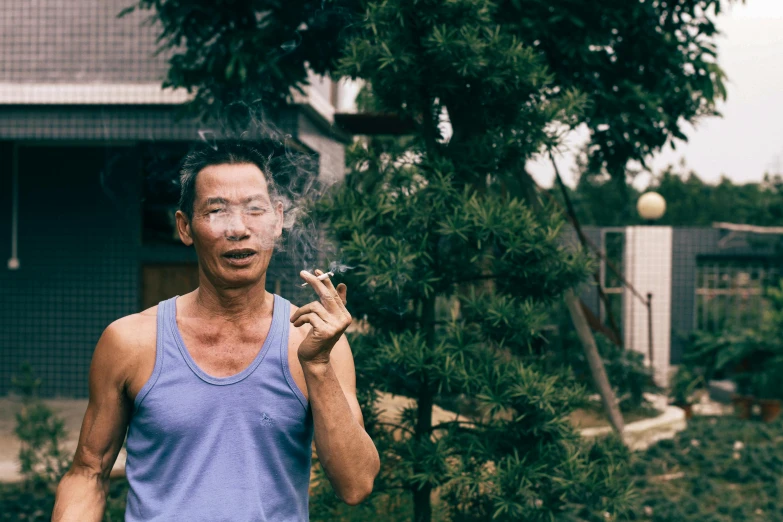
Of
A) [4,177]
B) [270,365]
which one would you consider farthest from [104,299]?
[270,365]

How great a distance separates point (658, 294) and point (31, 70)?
346 inches

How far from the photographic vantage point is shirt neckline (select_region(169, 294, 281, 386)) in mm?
1950

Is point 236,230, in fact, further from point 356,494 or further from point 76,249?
point 76,249

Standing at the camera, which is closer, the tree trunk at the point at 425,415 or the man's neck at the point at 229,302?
the man's neck at the point at 229,302

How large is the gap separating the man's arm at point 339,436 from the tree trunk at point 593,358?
3420mm

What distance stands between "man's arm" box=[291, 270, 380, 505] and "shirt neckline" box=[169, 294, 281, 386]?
0.16 m

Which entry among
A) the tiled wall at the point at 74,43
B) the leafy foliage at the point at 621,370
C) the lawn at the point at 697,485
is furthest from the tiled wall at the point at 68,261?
the leafy foliage at the point at 621,370

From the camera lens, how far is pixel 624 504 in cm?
369

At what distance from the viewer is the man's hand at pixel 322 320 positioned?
180 cm

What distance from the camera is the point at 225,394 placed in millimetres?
1941

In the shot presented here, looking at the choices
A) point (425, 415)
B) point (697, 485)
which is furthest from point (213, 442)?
point (697, 485)

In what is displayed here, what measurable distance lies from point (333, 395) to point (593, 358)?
407 cm

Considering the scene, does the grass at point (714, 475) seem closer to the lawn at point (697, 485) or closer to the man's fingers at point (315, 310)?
the lawn at point (697, 485)

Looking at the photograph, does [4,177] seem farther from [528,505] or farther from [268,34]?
[528,505]
